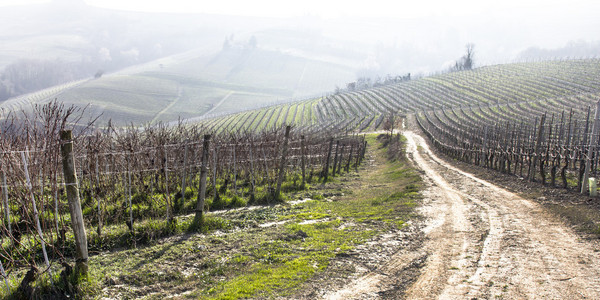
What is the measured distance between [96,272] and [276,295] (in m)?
2.64

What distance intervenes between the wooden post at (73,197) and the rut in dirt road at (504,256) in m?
4.61

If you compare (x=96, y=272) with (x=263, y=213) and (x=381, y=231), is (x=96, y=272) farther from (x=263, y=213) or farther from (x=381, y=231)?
(x=381, y=231)

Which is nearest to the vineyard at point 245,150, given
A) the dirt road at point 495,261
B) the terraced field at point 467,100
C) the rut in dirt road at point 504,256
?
the terraced field at point 467,100

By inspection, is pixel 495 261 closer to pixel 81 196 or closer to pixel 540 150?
pixel 81 196

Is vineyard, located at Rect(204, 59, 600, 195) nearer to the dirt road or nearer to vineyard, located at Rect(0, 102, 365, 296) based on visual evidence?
the dirt road

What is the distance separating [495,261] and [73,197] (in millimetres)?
6769

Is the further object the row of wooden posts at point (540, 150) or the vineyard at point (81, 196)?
the row of wooden posts at point (540, 150)

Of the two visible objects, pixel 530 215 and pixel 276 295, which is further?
pixel 530 215

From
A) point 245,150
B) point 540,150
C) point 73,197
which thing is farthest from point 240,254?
point 540,150

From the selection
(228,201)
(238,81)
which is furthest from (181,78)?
(228,201)

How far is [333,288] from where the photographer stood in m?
5.41

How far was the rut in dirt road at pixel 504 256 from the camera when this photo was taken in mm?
5219

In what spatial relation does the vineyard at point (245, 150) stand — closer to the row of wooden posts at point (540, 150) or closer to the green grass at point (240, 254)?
the row of wooden posts at point (540, 150)

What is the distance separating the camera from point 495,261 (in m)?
6.31
